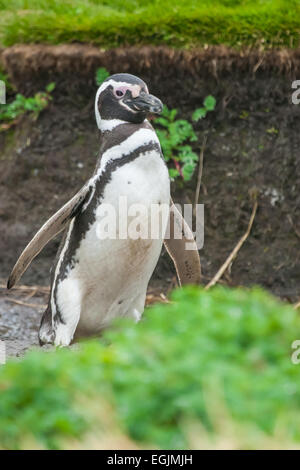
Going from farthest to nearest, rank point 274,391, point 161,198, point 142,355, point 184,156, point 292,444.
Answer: point 184,156, point 161,198, point 142,355, point 274,391, point 292,444

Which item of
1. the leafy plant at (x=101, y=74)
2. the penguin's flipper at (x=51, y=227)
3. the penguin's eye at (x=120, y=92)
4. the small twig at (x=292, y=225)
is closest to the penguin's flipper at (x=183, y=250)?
the penguin's flipper at (x=51, y=227)

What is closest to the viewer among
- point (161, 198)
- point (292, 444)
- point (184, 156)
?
point (292, 444)

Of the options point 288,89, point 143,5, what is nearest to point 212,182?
point 288,89

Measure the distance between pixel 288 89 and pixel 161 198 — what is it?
2711 millimetres

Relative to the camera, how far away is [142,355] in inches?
78.0

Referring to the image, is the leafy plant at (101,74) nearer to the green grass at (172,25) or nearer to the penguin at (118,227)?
the green grass at (172,25)

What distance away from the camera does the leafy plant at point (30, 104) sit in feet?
23.0

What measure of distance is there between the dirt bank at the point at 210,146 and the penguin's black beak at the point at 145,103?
92.4 inches

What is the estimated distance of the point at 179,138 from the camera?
668 centimetres

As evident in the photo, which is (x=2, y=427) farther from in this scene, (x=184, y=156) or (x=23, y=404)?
(x=184, y=156)

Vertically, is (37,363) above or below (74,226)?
above

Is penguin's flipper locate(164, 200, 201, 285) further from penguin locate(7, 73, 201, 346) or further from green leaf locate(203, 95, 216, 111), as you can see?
green leaf locate(203, 95, 216, 111)

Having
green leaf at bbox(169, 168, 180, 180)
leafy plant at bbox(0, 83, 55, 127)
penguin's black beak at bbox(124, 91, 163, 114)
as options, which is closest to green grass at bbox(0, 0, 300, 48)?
leafy plant at bbox(0, 83, 55, 127)

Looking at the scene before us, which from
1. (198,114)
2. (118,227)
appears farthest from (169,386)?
(198,114)
